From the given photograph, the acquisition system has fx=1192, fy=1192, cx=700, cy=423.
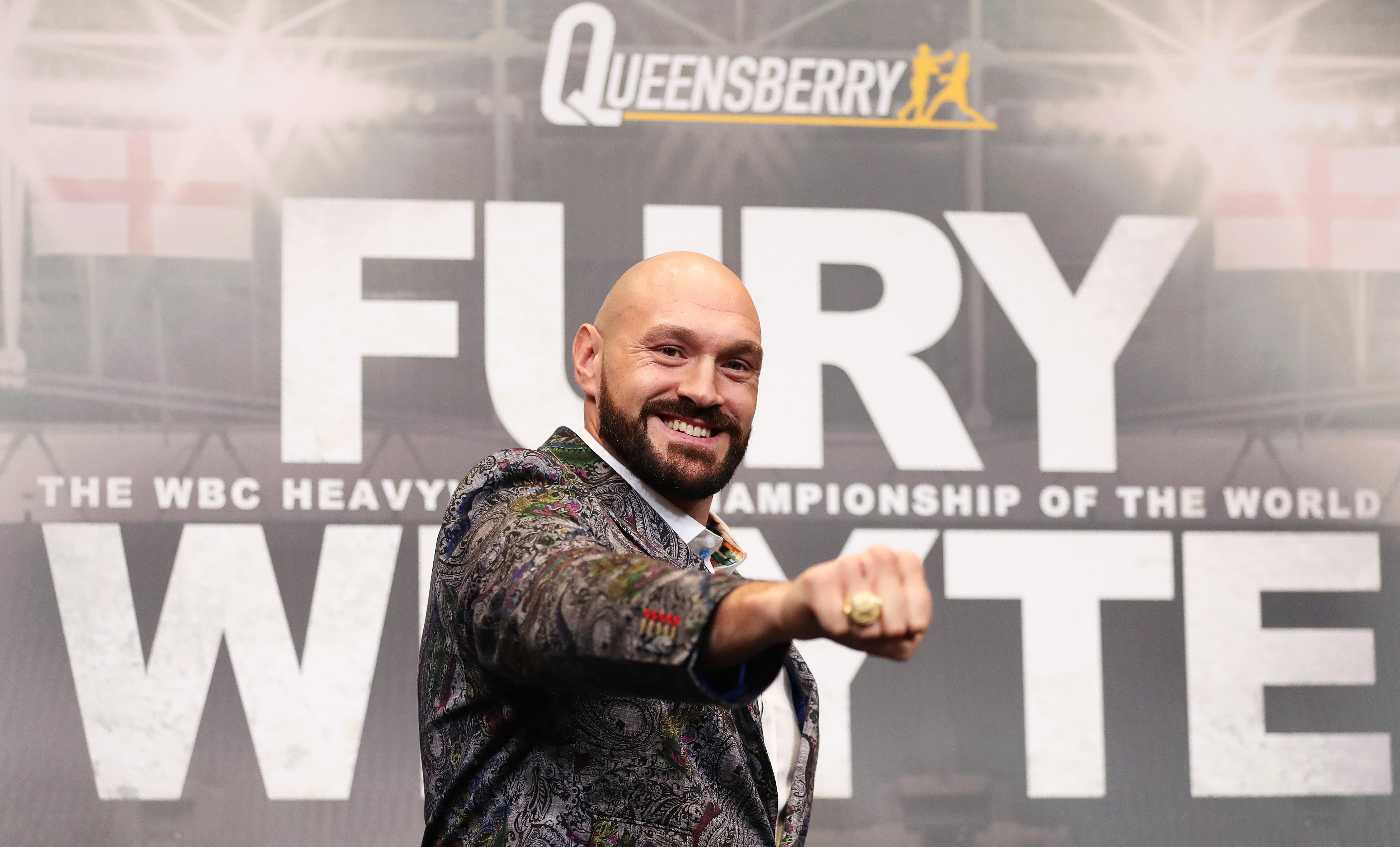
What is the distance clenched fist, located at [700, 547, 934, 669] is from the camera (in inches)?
27.5

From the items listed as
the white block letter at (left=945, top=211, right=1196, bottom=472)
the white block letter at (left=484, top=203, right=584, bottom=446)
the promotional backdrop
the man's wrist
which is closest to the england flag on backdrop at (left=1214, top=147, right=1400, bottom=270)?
the promotional backdrop

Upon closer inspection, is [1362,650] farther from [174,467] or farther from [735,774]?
[174,467]

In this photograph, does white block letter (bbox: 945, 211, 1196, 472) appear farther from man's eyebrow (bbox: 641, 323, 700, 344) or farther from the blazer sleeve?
the blazer sleeve

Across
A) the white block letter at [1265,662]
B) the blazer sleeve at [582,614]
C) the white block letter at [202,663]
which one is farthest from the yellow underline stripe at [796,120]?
the blazer sleeve at [582,614]

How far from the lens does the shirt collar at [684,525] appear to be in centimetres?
128

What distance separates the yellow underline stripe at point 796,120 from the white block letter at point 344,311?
462 mm

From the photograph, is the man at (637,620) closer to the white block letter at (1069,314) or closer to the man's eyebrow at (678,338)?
the man's eyebrow at (678,338)

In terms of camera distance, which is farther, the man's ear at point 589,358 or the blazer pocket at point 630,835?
the man's ear at point 589,358

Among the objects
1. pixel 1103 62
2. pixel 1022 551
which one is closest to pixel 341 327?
pixel 1022 551

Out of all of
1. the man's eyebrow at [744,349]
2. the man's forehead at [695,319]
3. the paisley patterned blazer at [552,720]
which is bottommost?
the paisley patterned blazer at [552,720]

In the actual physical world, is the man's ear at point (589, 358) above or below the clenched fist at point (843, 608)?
above

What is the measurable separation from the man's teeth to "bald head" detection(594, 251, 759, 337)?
133 millimetres

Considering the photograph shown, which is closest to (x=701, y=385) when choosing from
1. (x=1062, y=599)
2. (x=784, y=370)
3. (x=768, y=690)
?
(x=768, y=690)

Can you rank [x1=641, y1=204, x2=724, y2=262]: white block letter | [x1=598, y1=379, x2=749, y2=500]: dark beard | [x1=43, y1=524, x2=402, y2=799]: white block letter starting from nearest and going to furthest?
[x1=598, y1=379, x2=749, y2=500]: dark beard < [x1=43, y1=524, x2=402, y2=799]: white block letter < [x1=641, y1=204, x2=724, y2=262]: white block letter
